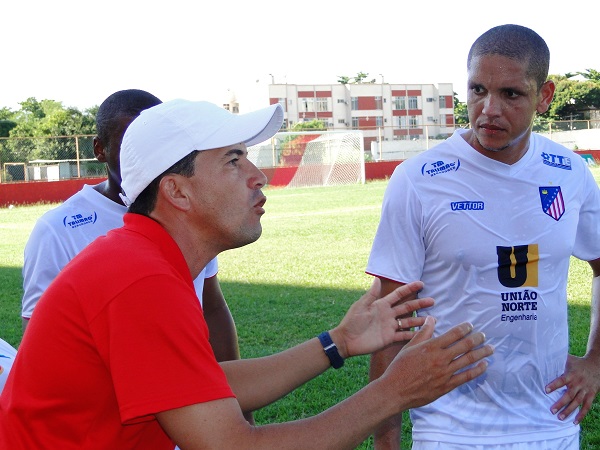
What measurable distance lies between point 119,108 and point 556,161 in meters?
2.00

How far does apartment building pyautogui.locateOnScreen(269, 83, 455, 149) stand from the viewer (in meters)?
107

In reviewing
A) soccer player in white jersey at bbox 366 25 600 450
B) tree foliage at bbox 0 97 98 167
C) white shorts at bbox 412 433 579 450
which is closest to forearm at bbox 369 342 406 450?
soccer player in white jersey at bbox 366 25 600 450

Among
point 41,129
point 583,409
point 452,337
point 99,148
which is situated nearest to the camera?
point 452,337

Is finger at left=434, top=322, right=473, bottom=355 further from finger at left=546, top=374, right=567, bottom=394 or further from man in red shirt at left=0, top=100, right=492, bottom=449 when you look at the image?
finger at left=546, top=374, right=567, bottom=394

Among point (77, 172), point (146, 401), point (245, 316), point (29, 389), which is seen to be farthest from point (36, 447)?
point (77, 172)

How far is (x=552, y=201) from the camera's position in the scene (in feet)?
10.9

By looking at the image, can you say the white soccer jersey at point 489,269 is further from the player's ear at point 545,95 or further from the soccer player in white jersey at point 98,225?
the soccer player in white jersey at point 98,225

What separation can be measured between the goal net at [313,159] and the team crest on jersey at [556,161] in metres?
34.4

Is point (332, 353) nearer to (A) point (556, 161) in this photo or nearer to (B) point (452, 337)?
(B) point (452, 337)

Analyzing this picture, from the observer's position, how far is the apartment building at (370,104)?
10656 centimetres

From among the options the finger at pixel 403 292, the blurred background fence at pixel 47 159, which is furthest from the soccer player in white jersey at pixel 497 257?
the blurred background fence at pixel 47 159

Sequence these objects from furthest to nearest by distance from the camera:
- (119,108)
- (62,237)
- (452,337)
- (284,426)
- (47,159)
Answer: (47,159) < (119,108) < (62,237) < (452,337) < (284,426)

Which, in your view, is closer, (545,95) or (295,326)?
(545,95)

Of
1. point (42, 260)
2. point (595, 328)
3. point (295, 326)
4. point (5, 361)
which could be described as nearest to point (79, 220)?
point (42, 260)
